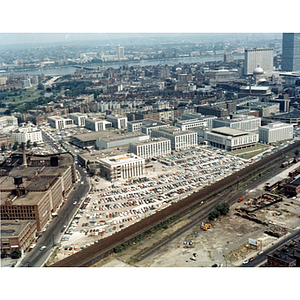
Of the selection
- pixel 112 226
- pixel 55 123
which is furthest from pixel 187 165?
pixel 55 123

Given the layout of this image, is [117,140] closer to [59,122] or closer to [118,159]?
[118,159]

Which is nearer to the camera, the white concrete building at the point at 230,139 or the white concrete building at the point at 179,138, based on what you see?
the white concrete building at the point at 230,139

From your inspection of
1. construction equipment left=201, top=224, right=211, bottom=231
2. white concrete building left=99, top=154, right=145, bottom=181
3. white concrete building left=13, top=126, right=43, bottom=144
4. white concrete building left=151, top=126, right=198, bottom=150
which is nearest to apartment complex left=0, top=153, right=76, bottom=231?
white concrete building left=99, top=154, right=145, bottom=181

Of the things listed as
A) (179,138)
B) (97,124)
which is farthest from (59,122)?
(179,138)

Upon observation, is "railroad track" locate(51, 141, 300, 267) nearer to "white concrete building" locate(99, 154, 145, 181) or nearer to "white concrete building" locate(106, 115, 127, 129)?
"white concrete building" locate(99, 154, 145, 181)

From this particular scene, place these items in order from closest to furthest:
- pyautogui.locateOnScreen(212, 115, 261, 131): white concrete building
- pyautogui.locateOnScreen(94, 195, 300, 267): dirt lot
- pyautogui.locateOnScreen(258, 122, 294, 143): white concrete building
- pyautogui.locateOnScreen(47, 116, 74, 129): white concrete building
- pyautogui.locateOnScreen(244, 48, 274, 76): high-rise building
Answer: pyautogui.locateOnScreen(94, 195, 300, 267): dirt lot
pyautogui.locateOnScreen(258, 122, 294, 143): white concrete building
pyautogui.locateOnScreen(212, 115, 261, 131): white concrete building
pyautogui.locateOnScreen(47, 116, 74, 129): white concrete building
pyautogui.locateOnScreen(244, 48, 274, 76): high-rise building

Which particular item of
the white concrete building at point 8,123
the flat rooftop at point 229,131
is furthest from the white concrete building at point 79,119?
the flat rooftop at point 229,131

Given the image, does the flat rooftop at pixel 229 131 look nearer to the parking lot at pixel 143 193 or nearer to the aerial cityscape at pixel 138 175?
the aerial cityscape at pixel 138 175
